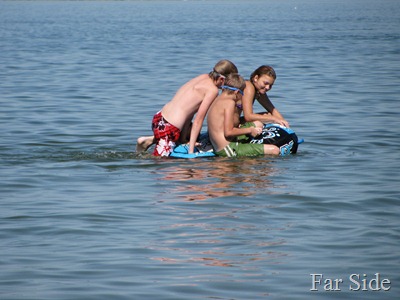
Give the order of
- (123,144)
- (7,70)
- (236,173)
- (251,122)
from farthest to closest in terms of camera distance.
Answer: (7,70)
(123,144)
(251,122)
(236,173)

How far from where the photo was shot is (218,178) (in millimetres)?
10281

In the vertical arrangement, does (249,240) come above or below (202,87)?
below

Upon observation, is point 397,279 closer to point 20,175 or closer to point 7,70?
point 20,175

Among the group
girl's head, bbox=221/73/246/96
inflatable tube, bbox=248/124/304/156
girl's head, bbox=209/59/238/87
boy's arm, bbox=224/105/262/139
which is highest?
girl's head, bbox=209/59/238/87

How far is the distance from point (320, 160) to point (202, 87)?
70.8 inches

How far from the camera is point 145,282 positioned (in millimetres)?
6734

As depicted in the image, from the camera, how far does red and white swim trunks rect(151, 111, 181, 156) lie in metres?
11.3

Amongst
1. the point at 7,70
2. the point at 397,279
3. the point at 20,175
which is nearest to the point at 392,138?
the point at 20,175

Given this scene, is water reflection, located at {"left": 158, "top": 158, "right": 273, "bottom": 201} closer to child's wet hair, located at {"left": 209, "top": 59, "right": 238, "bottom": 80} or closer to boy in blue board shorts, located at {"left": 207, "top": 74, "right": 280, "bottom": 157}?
boy in blue board shorts, located at {"left": 207, "top": 74, "right": 280, "bottom": 157}

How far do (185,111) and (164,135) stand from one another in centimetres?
40

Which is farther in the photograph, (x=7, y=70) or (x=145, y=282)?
(x=7, y=70)

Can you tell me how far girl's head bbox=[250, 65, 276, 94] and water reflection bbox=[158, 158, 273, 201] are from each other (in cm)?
89

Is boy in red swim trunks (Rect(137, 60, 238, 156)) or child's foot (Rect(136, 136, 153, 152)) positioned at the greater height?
boy in red swim trunks (Rect(137, 60, 238, 156))

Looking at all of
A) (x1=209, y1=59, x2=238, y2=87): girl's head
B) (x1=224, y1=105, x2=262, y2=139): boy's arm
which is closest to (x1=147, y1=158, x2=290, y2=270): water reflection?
(x1=224, y1=105, x2=262, y2=139): boy's arm
